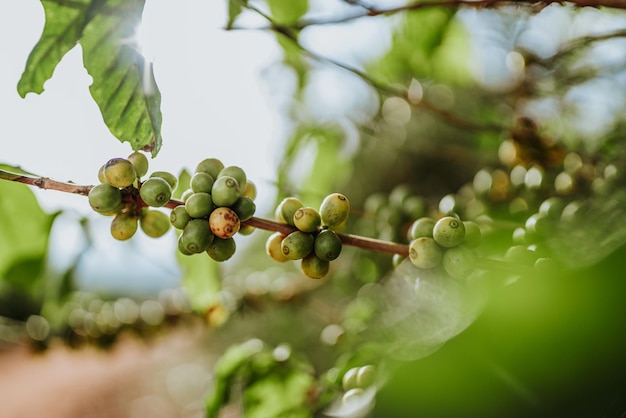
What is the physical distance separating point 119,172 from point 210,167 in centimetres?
9

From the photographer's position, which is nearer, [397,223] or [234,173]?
[234,173]

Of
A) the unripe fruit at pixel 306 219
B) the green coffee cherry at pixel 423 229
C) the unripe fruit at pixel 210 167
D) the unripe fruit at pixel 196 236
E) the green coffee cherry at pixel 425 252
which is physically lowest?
the unripe fruit at pixel 196 236

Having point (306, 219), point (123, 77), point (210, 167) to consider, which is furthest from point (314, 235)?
point (123, 77)

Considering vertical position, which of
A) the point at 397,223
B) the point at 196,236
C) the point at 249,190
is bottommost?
the point at 196,236

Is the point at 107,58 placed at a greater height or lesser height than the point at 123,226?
greater

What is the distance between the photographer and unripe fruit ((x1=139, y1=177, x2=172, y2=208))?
481mm

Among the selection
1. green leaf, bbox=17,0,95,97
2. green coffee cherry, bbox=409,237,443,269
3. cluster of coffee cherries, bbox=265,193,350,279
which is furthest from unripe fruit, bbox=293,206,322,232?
green leaf, bbox=17,0,95,97

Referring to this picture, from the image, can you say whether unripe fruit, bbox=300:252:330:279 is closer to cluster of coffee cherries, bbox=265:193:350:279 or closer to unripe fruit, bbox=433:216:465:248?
cluster of coffee cherries, bbox=265:193:350:279

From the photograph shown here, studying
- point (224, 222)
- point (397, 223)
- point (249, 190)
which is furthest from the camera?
point (397, 223)

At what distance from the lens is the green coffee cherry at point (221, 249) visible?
1.67ft

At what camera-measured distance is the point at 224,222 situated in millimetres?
475

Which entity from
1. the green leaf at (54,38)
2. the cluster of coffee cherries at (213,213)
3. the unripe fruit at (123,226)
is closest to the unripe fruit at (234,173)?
the cluster of coffee cherries at (213,213)

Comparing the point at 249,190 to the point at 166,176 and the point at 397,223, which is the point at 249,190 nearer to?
the point at 166,176

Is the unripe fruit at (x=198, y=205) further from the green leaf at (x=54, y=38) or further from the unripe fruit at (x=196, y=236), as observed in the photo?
the green leaf at (x=54, y=38)
